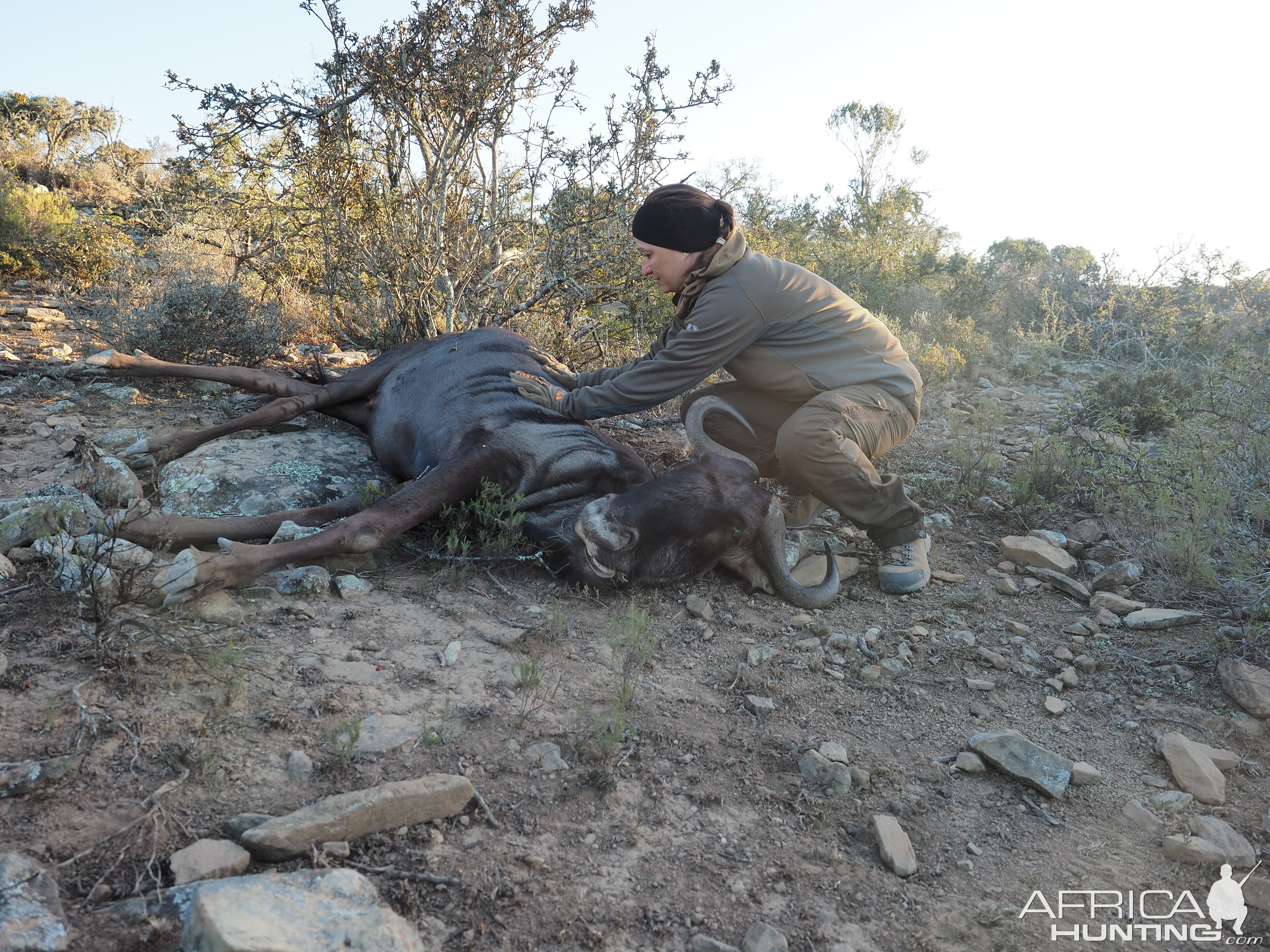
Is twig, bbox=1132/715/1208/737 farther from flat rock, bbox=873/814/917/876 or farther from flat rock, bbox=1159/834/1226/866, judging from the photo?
flat rock, bbox=873/814/917/876

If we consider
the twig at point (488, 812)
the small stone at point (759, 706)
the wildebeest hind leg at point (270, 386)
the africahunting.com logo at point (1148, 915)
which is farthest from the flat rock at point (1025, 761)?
the wildebeest hind leg at point (270, 386)

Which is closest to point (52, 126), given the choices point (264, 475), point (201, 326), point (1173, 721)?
point (201, 326)

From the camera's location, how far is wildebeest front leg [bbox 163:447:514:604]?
9.22ft

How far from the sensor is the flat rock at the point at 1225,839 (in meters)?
2.20

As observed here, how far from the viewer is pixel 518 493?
373 cm

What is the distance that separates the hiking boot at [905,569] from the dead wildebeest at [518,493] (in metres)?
0.34

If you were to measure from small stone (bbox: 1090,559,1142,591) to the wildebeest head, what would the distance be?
1.36 meters

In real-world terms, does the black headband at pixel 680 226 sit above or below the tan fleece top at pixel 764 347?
above

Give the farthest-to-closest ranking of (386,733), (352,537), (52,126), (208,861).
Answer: (52,126)
(352,537)
(386,733)
(208,861)

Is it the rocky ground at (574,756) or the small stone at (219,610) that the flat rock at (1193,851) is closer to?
the rocky ground at (574,756)

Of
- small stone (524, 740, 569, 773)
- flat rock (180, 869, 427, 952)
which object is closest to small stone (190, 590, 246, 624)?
small stone (524, 740, 569, 773)

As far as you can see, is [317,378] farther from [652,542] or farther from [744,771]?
[744,771]

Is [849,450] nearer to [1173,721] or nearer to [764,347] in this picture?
[764,347]

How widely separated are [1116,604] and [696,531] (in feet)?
6.57
